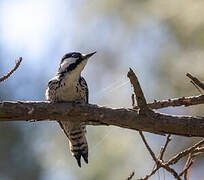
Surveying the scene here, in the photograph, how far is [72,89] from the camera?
346 centimetres

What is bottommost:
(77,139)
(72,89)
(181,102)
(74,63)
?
(181,102)

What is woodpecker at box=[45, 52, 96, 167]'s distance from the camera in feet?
11.2

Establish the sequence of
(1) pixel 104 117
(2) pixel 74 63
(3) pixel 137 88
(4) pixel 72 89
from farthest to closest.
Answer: (2) pixel 74 63 → (4) pixel 72 89 → (1) pixel 104 117 → (3) pixel 137 88

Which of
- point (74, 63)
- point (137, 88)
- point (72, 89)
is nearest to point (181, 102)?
point (137, 88)

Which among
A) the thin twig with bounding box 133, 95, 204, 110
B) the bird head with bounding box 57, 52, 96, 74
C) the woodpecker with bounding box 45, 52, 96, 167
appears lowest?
the thin twig with bounding box 133, 95, 204, 110

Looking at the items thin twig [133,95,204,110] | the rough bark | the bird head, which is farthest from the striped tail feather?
thin twig [133,95,204,110]

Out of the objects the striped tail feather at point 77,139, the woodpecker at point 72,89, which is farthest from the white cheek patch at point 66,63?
the striped tail feather at point 77,139

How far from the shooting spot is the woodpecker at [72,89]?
3.42m

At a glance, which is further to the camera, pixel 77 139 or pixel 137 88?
→ pixel 77 139

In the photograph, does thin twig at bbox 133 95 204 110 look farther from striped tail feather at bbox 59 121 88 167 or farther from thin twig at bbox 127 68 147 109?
striped tail feather at bbox 59 121 88 167

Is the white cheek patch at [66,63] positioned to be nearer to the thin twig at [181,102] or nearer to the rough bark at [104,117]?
the rough bark at [104,117]

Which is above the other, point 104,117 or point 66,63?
point 66,63

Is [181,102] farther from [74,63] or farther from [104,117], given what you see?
[74,63]

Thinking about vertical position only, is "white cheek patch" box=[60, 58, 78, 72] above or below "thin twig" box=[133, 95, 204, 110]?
above
